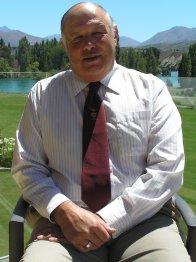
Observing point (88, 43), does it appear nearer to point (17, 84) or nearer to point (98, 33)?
point (98, 33)

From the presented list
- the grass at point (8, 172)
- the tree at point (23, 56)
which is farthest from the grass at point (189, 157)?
the tree at point (23, 56)

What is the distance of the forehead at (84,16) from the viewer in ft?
5.75

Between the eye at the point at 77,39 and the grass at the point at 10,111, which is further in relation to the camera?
the grass at the point at 10,111

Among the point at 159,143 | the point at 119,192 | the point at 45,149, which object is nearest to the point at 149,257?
the point at 119,192

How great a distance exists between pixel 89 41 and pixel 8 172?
2460 mm

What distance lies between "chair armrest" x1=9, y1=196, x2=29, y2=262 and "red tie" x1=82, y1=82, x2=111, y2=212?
0.87ft

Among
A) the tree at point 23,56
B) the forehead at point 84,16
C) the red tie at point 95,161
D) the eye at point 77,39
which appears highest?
the forehead at point 84,16

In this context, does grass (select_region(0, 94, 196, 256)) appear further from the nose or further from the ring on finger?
the nose

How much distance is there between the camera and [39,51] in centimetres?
1359

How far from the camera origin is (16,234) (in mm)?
1564

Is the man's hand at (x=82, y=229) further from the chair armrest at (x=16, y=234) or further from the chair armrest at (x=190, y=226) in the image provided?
the chair armrest at (x=190, y=226)

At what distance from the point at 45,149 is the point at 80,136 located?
16 cm

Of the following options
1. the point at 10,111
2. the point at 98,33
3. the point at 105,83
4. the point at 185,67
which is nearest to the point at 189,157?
the point at 105,83

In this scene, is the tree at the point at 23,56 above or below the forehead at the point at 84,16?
below
